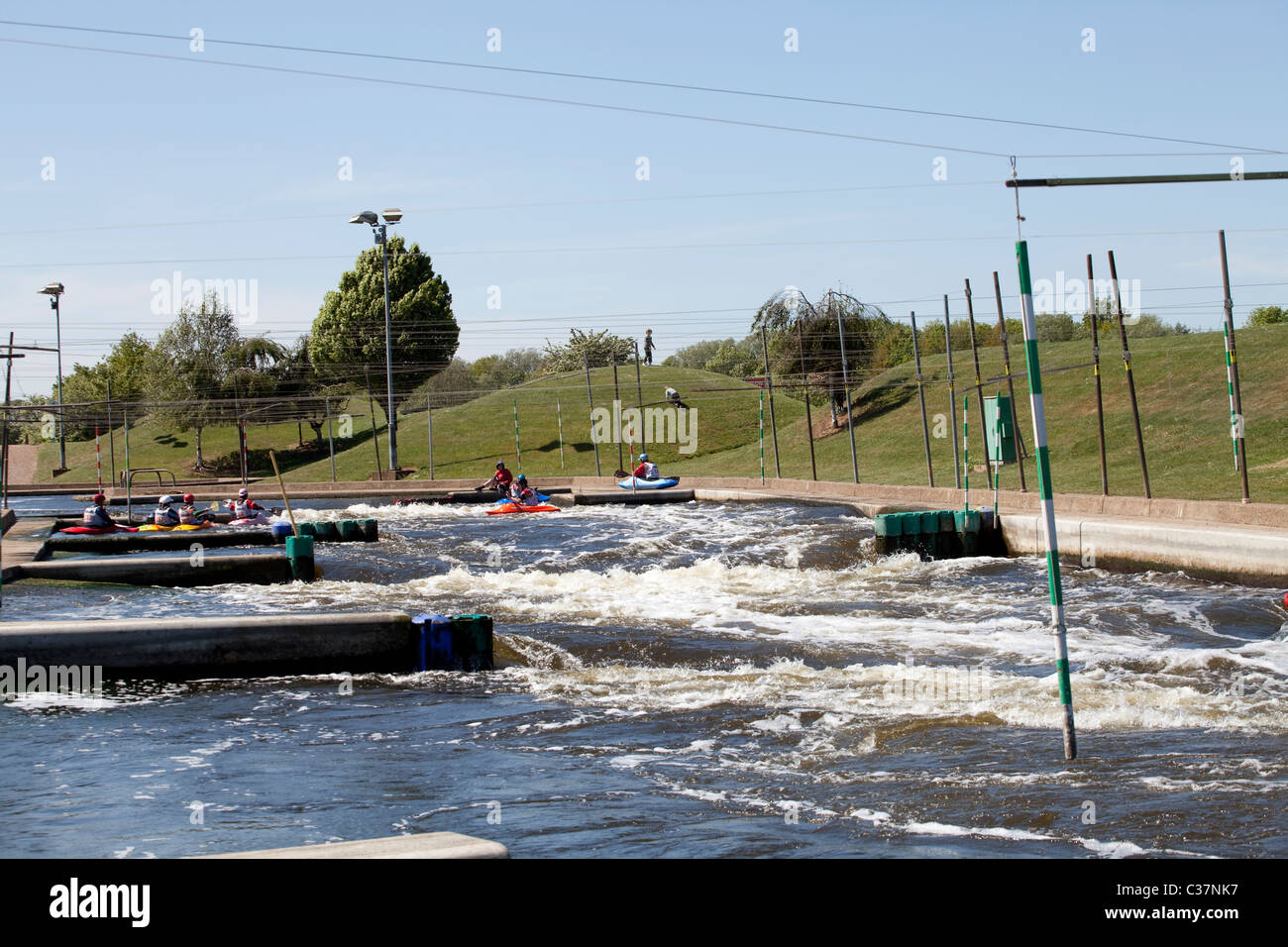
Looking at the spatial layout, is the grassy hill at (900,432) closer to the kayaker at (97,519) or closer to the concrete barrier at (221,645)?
the concrete barrier at (221,645)

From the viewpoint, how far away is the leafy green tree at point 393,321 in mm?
75188

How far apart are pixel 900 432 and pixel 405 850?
42.5 meters

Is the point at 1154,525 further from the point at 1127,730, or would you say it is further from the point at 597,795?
the point at 597,795

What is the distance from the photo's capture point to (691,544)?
24969mm

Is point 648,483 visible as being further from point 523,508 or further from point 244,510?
point 244,510

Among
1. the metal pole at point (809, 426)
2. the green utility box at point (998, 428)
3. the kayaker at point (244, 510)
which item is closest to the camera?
the green utility box at point (998, 428)

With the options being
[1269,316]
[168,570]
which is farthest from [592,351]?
[168,570]

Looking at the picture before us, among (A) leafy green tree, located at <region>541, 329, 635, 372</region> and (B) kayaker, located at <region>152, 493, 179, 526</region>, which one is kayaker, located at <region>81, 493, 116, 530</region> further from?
(A) leafy green tree, located at <region>541, 329, 635, 372</region>

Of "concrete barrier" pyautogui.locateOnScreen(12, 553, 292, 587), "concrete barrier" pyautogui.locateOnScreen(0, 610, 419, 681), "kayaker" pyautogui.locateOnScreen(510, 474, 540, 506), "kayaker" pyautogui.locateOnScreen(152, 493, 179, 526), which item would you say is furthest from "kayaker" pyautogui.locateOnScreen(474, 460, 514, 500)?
"concrete barrier" pyautogui.locateOnScreen(0, 610, 419, 681)

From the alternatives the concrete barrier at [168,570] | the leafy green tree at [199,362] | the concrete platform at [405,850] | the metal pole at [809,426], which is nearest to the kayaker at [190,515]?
the concrete barrier at [168,570]

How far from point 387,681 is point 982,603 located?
28.4 feet

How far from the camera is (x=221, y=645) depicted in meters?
12.6

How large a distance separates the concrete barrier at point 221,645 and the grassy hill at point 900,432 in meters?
17.0

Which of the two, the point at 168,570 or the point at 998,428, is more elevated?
the point at 998,428
